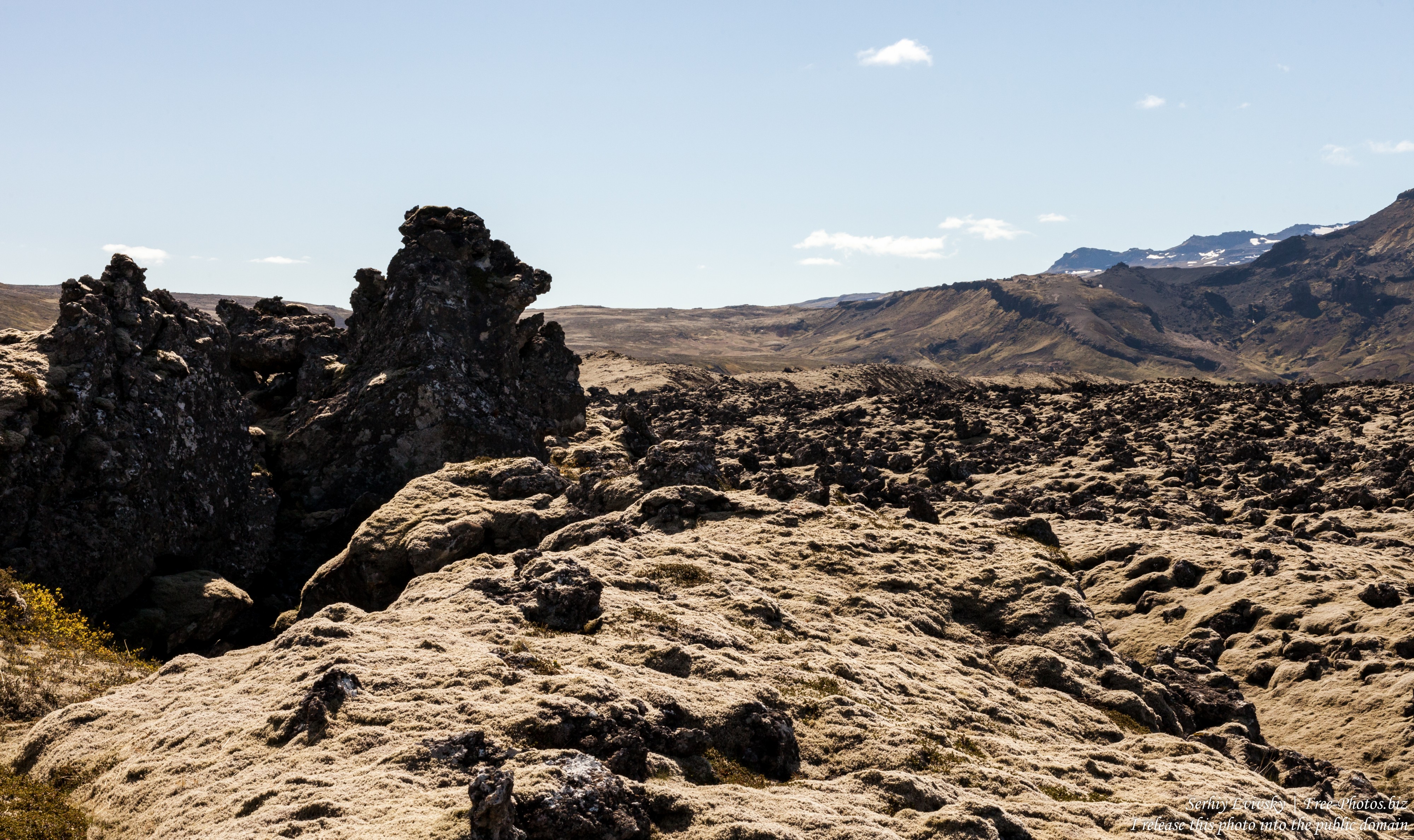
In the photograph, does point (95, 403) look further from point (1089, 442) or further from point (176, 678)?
point (1089, 442)

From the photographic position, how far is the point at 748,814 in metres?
10.9

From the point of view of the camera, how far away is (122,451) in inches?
936

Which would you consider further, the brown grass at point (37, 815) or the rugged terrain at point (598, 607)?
the rugged terrain at point (598, 607)

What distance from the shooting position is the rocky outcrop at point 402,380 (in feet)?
103

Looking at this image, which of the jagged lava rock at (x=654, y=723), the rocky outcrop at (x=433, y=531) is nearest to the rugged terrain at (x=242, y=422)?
the rocky outcrop at (x=433, y=531)

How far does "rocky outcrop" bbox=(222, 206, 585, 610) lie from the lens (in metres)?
31.5

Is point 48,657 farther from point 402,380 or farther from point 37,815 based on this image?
point 402,380

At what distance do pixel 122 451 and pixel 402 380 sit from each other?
10.9 meters

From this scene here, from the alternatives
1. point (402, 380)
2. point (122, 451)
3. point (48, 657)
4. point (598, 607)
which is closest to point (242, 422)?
point (122, 451)

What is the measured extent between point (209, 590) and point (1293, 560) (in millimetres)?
31265

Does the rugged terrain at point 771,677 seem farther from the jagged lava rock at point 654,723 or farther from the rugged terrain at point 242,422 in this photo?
the rugged terrain at point 242,422

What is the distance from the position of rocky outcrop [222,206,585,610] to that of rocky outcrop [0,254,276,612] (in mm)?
2641

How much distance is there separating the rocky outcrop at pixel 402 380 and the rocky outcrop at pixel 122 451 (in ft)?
8.66

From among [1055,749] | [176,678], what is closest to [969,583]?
[1055,749]
